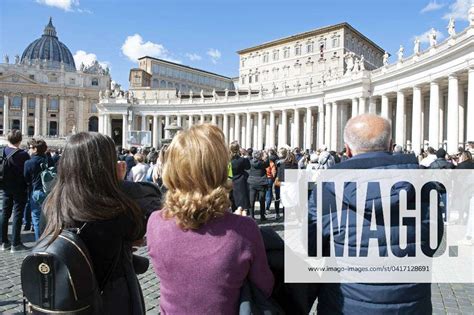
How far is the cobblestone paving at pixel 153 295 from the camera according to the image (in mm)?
4977

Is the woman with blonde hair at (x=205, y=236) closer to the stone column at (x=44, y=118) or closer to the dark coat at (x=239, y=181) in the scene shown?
the dark coat at (x=239, y=181)

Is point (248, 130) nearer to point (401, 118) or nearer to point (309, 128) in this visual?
point (309, 128)

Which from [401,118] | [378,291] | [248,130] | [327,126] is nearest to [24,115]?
[248,130]

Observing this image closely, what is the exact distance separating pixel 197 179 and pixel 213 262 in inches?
17.0

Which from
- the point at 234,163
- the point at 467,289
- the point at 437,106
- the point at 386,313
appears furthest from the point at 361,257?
the point at 437,106

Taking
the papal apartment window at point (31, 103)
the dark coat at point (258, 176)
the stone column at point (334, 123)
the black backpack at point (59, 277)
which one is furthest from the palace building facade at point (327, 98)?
the papal apartment window at point (31, 103)

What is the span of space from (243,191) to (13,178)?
5.03m

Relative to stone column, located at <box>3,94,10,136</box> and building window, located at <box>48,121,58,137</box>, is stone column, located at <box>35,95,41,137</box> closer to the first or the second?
building window, located at <box>48,121,58,137</box>

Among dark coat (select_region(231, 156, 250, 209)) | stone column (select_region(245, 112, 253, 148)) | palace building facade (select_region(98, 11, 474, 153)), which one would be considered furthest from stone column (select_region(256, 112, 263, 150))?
dark coat (select_region(231, 156, 250, 209))

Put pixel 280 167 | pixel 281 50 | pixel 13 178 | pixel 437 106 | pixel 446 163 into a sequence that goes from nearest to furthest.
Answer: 1. pixel 13 178
2. pixel 446 163
3. pixel 280 167
4. pixel 437 106
5. pixel 281 50

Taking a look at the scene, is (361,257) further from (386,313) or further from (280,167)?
(280,167)

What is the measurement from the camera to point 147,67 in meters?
91.3

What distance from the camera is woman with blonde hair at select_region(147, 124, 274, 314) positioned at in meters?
2.00

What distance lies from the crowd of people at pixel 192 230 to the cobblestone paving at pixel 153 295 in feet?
9.08
